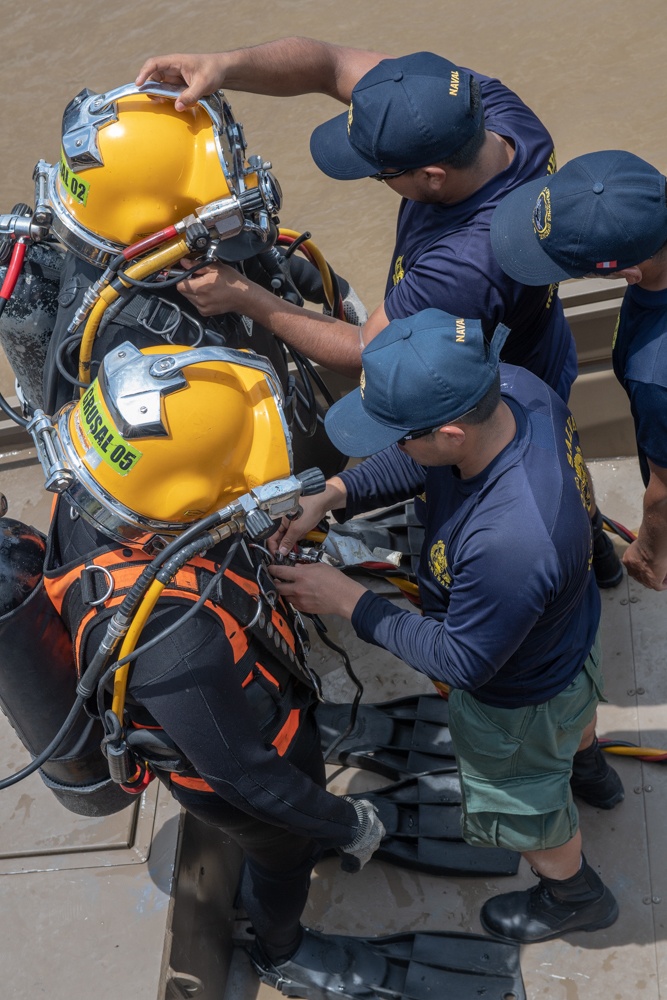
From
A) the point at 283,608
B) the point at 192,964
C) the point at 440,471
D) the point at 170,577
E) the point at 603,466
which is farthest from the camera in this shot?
the point at 603,466

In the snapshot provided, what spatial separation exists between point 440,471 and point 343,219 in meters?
3.54

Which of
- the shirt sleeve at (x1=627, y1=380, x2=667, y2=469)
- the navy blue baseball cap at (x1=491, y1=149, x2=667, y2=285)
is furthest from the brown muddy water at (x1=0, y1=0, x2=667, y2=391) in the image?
the shirt sleeve at (x1=627, y1=380, x2=667, y2=469)

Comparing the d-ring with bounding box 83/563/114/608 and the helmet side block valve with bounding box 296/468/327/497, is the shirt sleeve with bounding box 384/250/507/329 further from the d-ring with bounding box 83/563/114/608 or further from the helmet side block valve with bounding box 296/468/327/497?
the d-ring with bounding box 83/563/114/608

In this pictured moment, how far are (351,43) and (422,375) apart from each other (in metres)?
5.03

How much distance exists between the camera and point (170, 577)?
1.86 m

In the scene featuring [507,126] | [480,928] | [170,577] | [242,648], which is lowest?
[480,928]

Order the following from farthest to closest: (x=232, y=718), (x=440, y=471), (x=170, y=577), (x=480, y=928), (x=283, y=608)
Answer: (x=480, y=928)
(x=283, y=608)
(x=440, y=471)
(x=232, y=718)
(x=170, y=577)

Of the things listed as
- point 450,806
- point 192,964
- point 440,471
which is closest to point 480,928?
point 450,806

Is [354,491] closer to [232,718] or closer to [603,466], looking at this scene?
[232,718]

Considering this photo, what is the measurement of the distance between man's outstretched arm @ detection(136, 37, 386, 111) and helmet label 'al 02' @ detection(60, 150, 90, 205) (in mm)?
277

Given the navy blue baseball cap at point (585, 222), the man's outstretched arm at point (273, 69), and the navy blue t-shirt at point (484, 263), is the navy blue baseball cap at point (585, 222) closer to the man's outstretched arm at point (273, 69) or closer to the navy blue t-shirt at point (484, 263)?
the navy blue t-shirt at point (484, 263)

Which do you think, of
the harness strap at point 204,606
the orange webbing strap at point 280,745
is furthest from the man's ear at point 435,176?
the orange webbing strap at point 280,745

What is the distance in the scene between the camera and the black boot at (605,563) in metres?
3.40

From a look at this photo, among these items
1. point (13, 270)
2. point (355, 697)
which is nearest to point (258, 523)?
point (13, 270)
